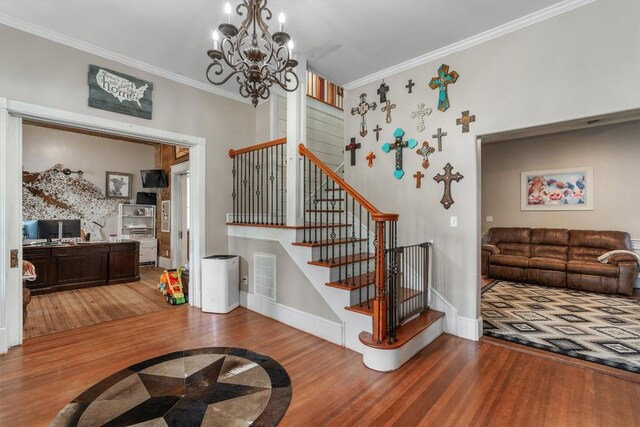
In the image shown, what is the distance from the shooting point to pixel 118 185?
713 cm

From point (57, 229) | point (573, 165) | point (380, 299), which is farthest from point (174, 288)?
point (573, 165)

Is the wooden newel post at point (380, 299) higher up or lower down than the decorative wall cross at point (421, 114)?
lower down

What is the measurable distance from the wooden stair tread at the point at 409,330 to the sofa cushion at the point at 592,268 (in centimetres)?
351

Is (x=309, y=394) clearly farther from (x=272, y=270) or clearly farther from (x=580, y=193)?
(x=580, y=193)

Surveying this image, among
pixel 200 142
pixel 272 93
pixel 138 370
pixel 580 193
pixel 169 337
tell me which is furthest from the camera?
pixel 580 193

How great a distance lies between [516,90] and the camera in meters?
2.94

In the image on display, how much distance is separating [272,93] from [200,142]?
1.38 meters

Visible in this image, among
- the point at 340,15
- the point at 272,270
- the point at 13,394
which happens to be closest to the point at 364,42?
the point at 340,15

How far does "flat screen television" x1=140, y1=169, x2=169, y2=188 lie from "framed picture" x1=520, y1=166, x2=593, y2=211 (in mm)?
8361

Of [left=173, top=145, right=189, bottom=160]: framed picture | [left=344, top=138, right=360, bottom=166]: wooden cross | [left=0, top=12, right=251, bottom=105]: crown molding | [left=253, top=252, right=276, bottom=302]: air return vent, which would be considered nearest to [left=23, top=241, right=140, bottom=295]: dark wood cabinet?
[left=173, top=145, right=189, bottom=160]: framed picture

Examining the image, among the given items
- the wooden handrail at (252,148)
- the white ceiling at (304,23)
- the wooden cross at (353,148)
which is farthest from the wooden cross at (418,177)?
the wooden handrail at (252,148)

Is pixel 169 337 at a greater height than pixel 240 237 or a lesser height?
lesser

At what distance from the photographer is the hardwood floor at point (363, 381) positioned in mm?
1942

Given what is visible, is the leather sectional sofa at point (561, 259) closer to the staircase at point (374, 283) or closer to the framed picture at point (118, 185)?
the staircase at point (374, 283)
